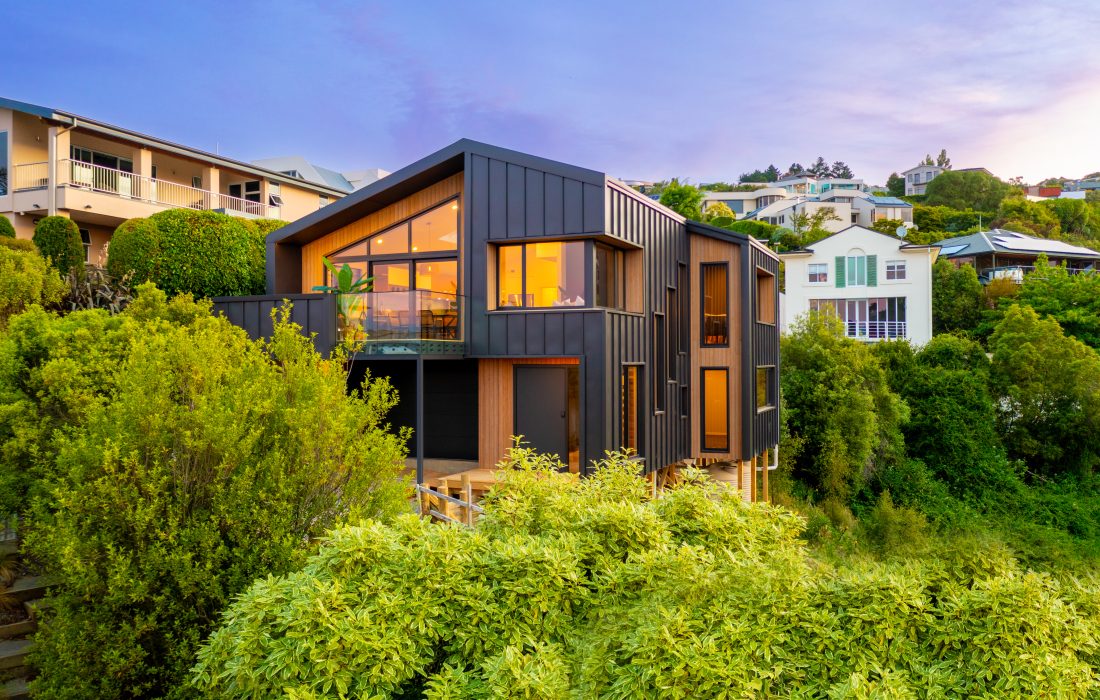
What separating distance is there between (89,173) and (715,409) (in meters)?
18.6

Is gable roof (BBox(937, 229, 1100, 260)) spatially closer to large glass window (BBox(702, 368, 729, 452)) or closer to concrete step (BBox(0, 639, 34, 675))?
large glass window (BBox(702, 368, 729, 452))

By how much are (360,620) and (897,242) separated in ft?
124

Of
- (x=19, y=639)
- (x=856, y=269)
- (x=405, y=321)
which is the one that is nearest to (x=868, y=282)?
(x=856, y=269)

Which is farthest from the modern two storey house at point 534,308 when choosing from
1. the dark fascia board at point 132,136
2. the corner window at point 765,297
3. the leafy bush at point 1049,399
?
the leafy bush at point 1049,399

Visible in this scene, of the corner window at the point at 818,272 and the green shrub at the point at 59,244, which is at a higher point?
the corner window at the point at 818,272

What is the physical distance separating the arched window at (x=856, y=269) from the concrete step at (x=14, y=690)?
36725mm

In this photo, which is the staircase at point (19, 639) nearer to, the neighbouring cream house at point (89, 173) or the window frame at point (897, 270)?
the neighbouring cream house at point (89, 173)

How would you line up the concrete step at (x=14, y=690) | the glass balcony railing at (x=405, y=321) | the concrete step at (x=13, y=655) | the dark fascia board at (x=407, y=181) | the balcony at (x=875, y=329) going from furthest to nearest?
1. the balcony at (x=875, y=329)
2. the glass balcony railing at (x=405, y=321)
3. the dark fascia board at (x=407, y=181)
4. the concrete step at (x=13, y=655)
5. the concrete step at (x=14, y=690)

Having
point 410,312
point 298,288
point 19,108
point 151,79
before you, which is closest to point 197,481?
point 410,312

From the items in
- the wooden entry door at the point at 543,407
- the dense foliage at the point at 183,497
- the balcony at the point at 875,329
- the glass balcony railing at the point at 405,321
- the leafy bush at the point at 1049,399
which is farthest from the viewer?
the balcony at the point at 875,329

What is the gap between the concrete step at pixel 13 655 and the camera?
27.2ft

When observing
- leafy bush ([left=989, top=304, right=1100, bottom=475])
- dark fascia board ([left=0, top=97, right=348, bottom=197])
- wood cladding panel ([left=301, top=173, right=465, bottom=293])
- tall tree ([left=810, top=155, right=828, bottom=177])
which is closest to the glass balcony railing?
wood cladding panel ([left=301, top=173, right=465, bottom=293])

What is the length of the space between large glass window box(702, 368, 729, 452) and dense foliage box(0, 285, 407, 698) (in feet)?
35.0

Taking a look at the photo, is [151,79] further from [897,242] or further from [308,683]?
[308,683]
